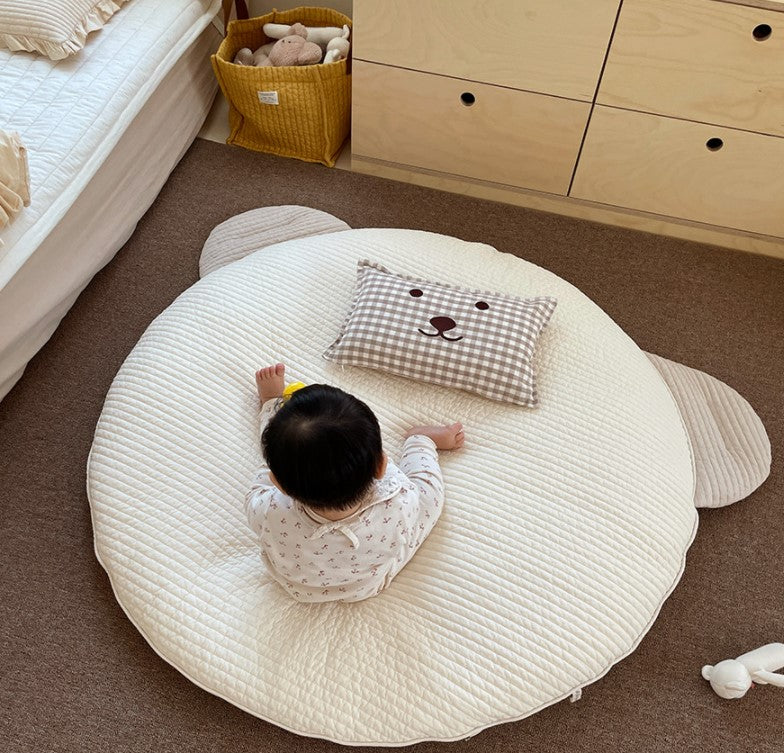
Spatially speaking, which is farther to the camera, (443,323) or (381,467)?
(443,323)

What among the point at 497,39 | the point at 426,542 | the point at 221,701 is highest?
the point at 497,39

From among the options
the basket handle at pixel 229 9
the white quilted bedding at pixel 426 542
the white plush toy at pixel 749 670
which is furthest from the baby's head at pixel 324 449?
the basket handle at pixel 229 9

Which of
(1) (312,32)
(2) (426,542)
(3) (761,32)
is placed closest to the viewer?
(2) (426,542)

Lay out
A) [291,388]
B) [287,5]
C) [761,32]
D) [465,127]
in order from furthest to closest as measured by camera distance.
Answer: [287,5], [465,127], [761,32], [291,388]

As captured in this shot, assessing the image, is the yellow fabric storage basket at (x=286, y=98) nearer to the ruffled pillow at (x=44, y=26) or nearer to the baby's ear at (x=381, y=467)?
the ruffled pillow at (x=44, y=26)

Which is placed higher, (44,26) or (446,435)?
(44,26)

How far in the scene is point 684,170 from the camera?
1988mm

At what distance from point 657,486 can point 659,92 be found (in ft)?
3.19

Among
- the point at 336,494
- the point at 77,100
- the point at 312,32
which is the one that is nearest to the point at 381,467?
the point at 336,494

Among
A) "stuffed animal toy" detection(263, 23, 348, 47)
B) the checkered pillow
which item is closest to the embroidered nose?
the checkered pillow

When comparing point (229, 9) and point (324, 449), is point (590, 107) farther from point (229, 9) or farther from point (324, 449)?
point (324, 449)

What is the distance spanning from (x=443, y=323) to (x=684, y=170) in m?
0.89

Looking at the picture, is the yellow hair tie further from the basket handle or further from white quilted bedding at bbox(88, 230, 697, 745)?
the basket handle

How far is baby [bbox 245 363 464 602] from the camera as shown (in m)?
1.04
